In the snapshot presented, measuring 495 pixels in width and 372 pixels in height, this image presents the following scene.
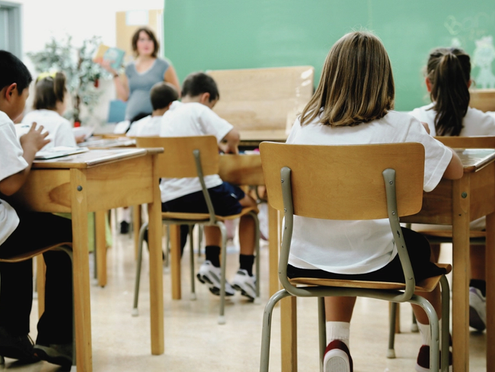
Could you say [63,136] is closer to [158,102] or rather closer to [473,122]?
[158,102]

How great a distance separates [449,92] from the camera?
8.00ft

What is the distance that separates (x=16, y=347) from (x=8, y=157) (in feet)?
2.35

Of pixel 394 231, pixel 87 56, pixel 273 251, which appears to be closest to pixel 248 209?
pixel 273 251

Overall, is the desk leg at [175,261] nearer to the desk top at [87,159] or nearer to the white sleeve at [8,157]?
the desk top at [87,159]

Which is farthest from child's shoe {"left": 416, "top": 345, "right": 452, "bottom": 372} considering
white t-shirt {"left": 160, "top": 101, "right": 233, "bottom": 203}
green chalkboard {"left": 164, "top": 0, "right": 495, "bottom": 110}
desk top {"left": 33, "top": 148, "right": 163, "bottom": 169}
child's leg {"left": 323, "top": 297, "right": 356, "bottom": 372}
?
green chalkboard {"left": 164, "top": 0, "right": 495, "bottom": 110}

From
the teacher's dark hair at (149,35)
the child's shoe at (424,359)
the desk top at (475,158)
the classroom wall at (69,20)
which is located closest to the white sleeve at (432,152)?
the desk top at (475,158)

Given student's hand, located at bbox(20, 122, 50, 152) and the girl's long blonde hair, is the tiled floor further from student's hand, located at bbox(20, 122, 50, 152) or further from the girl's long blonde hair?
the girl's long blonde hair

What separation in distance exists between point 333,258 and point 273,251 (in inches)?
42.5

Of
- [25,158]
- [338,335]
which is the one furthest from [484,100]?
[25,158]

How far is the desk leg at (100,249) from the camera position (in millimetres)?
3189

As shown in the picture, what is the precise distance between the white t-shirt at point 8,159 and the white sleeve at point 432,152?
1.06 meters

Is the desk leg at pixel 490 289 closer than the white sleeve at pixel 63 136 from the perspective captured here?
Yes

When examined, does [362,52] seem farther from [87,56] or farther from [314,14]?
[87,56]

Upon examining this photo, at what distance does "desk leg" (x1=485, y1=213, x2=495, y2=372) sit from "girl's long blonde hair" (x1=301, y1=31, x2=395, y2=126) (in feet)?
1.91
